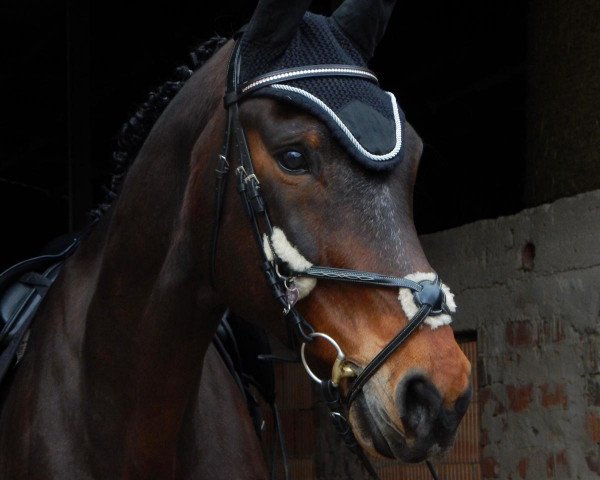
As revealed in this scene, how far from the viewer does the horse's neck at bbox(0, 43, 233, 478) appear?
8.75 feet

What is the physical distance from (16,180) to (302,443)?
6.64 metres

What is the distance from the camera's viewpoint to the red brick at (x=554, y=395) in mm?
4352

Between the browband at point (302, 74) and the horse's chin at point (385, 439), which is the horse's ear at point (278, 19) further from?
the horse's chin at point (385, 439)

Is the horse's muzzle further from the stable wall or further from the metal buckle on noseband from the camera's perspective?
the stable wall

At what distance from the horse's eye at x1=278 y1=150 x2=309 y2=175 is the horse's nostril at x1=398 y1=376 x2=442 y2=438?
0.51 metres

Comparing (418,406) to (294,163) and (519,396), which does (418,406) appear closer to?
(294,163)

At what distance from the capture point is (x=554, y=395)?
4.41 m

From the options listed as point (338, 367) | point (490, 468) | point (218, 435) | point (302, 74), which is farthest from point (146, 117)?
point (490, 468)

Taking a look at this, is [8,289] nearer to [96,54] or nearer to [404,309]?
[404,309]

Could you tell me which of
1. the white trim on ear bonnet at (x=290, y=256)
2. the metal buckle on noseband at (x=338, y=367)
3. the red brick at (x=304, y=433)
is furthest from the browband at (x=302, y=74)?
the red brick at (x=304, y=433)

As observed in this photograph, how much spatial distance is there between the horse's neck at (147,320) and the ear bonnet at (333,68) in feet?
0.56

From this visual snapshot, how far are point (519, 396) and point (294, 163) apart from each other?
254 centimetres

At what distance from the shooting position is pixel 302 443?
5879 mm

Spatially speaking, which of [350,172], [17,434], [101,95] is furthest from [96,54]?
[350,172]
